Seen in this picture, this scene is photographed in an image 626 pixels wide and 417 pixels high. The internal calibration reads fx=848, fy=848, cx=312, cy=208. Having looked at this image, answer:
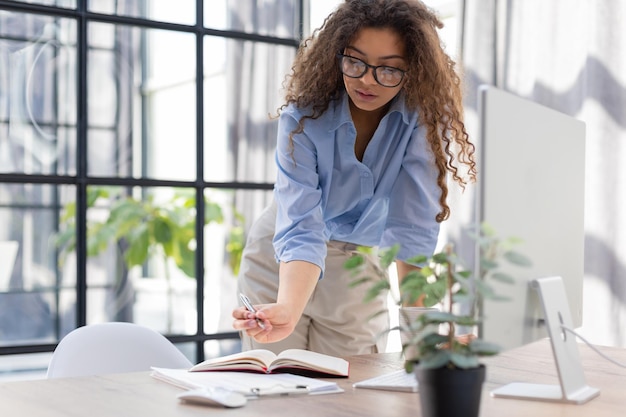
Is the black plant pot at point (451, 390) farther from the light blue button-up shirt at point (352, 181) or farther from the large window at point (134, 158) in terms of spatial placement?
the large window at point (134, 158)

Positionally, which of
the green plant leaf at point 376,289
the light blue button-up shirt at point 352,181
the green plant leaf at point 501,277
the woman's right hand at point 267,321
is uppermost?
the light blue button-up shirt at point 352,181

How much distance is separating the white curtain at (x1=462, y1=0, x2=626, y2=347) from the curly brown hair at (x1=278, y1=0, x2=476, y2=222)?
0.79 meters

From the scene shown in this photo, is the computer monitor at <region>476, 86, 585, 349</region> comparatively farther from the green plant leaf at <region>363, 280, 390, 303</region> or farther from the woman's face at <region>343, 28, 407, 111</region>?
the woman's face at <region>343, 28, 407, 111</region>

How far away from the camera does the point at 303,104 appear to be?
1973 mm

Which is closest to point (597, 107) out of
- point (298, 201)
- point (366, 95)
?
point (366, 95)

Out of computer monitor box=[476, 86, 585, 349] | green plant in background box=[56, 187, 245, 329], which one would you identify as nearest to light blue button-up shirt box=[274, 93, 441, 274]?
computer monitor box=[476, 86, 585, 349]

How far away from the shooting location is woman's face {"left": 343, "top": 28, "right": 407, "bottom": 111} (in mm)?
1805

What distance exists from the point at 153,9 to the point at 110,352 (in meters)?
1.77

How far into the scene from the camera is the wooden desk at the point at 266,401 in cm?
124

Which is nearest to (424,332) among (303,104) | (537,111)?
(537,111)

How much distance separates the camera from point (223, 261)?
341 cm

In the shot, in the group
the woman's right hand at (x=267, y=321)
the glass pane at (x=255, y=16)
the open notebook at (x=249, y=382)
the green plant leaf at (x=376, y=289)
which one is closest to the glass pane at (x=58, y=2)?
the glass pane at (x=255, y=16)

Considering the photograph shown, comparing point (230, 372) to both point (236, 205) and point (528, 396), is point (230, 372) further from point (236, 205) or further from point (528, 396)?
point (236, 205)

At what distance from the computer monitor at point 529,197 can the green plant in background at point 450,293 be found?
0.04 m
